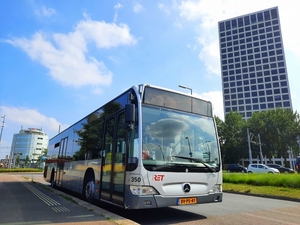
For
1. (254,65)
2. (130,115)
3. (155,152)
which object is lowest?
(155,152)

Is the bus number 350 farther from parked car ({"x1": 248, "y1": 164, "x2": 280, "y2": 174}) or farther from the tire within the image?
parked car ({"x1": 248, "y1": 164, "x2": 280, "y2": 174})

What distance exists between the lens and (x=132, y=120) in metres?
5.79

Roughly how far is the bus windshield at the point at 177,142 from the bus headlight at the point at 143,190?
44cm

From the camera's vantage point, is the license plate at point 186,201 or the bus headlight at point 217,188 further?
the bus headlight at point 217,188

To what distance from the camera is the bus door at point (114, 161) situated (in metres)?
6.11

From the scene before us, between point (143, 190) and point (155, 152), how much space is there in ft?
2.99

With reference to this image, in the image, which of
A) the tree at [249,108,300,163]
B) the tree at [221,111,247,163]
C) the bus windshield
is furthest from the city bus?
the tree at [221,111,247,163]

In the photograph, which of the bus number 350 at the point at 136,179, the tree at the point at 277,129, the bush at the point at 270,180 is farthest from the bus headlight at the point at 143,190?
the tree at the point at 277,129

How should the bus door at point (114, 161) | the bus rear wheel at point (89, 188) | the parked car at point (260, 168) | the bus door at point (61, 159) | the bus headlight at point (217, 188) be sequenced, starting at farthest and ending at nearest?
the parked car at point (260, 168), the bus door at point (61, 159), the bus rear wheel at point (89, 188), the bus headlight at point (217, 188), the bus door at point (114, 161)

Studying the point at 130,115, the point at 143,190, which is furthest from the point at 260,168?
the point at 130,115

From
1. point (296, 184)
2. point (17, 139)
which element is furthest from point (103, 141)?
point (17, 139)

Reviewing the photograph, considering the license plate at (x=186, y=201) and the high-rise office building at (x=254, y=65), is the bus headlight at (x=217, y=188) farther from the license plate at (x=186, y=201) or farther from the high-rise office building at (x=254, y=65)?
the high-rise office building at (x=254, y=65)

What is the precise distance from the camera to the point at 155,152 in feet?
19.1

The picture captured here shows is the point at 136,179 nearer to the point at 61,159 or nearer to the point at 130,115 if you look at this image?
the point at 130,115
